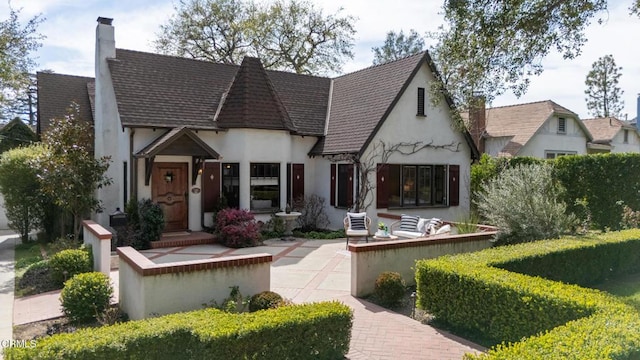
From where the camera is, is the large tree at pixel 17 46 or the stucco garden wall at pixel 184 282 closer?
the stucco garden wall at pixel 184 282

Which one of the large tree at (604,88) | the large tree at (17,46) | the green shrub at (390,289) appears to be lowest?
the green shrub at (390,289)

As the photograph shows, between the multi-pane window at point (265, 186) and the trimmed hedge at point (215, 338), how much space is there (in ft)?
32.8

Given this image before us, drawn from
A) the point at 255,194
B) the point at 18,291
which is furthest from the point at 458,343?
the point at 255,194

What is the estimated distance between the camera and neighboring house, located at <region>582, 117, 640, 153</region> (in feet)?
105

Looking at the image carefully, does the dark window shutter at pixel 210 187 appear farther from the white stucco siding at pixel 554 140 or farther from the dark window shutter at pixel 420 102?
the white stucco siding at pixel 554 140

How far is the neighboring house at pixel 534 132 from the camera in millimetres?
27344

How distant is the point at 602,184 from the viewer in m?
13.6

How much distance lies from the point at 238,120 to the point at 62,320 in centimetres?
912

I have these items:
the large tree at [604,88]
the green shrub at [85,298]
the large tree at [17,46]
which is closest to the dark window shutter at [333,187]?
the green shrub at [85,298]

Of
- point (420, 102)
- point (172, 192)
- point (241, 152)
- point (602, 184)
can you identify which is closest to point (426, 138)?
point (420, 102)

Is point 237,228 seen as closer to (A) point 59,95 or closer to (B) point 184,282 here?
(B) point 184,282

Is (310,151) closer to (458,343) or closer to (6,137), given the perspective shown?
(458,343)

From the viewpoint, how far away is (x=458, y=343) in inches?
241

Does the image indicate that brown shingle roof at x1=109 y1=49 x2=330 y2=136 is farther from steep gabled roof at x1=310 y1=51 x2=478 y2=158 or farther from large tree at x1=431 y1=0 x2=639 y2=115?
large tree at x1=431 y1=0 x2=639 y2=115
